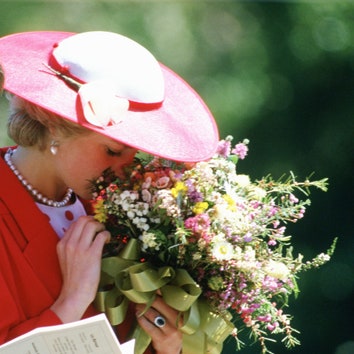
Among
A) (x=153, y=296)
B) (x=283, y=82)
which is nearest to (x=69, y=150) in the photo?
(x=153, y=296)

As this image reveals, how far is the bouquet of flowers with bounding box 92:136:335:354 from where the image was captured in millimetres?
2203

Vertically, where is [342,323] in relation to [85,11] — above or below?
below

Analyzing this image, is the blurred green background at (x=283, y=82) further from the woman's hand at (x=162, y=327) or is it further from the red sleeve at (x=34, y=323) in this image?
the red sleeve at (x=34, y=323)

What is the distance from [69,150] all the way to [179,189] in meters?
0.29

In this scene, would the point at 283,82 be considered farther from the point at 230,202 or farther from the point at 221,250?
the point at 221,250

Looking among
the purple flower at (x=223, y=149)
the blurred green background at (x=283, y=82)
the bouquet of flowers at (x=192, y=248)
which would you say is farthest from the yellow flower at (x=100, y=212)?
the blurred green background at (x=283, y=82)

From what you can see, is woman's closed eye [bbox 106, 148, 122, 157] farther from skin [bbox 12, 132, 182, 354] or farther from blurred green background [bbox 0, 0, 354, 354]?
blurred green background [bbox 0, 0, 354, 354]

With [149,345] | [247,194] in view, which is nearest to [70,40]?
[247,194]

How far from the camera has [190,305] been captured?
2.24m

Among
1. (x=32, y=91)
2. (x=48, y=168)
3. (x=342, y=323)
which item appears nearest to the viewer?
(x=32, y=91)

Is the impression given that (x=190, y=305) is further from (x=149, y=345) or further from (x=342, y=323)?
(x=342, y=323)

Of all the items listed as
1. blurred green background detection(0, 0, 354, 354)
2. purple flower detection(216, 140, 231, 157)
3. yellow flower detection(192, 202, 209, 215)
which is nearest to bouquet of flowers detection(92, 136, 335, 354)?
yellow flower detection(192, 202, 209, 215)

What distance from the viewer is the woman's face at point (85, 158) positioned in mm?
2279

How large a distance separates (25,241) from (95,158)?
260 mm
